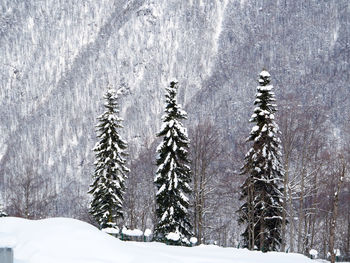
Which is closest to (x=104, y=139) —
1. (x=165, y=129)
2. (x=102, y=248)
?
(x=165, y=129)

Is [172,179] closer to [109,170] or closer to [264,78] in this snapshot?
[109,170]

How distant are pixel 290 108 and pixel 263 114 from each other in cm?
252

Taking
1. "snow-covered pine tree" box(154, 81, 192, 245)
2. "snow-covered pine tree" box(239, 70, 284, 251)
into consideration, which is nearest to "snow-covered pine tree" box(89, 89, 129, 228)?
"snow-covered pine tree" box(154, 81, 192, 245)

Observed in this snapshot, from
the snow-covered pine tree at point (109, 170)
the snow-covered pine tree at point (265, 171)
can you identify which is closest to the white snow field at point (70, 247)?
the snow-covered pine tree at point (265, 171)

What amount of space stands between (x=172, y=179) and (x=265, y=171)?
571 cm

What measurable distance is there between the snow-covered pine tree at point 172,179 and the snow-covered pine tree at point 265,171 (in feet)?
13.1

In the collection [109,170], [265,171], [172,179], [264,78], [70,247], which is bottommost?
[70,247]

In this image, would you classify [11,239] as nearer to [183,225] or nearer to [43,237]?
[43,237]

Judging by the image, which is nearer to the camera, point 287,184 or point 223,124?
point 287,184

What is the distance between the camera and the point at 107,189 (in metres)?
30.1

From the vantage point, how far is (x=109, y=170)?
30.4 m

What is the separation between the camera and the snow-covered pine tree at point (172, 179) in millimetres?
26688

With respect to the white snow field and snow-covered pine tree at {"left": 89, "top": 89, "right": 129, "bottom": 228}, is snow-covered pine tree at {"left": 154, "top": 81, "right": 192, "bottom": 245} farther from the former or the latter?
the white snow field

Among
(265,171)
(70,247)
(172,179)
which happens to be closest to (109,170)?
(172,179)
